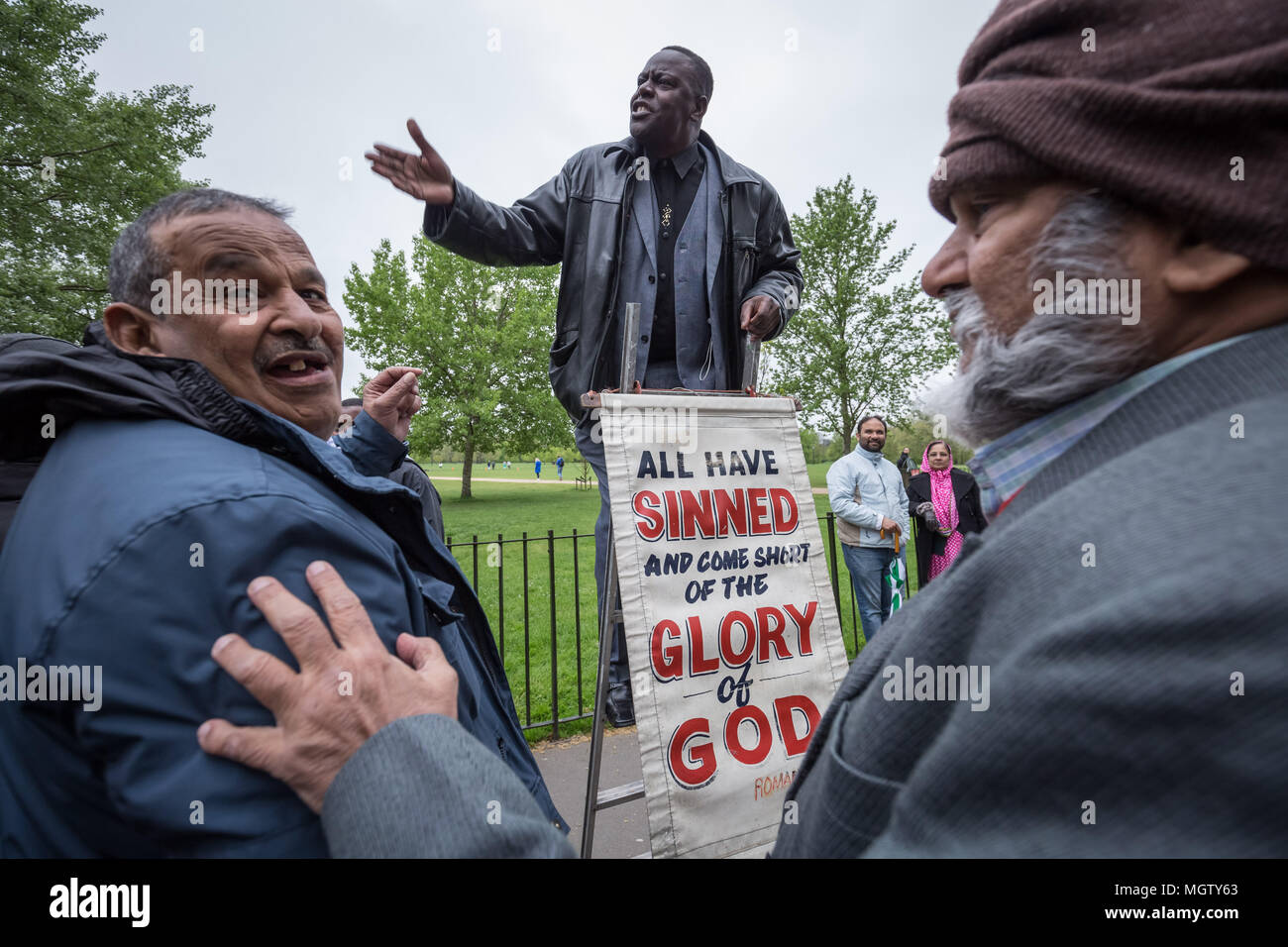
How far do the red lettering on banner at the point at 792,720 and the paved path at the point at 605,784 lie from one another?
2.54 feet

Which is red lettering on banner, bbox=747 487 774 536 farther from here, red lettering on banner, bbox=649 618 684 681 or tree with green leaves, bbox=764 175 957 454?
tree with green leaves, bbox=764 175 957 454

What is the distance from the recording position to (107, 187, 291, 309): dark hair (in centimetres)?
157

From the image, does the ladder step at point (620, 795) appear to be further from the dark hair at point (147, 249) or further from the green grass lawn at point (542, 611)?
the dark hair at point (147, 249)

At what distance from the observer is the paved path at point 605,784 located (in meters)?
3.18

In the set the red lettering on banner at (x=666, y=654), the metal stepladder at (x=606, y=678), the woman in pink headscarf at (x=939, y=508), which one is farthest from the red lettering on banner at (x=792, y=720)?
the woman in pink headscarf at (x=939, y=508)

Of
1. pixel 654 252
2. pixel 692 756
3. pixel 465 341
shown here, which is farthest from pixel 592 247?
pixel 465 341

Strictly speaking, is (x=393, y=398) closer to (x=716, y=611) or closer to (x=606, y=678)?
(x=606, y=678)

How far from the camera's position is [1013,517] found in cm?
94

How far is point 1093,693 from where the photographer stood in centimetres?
66

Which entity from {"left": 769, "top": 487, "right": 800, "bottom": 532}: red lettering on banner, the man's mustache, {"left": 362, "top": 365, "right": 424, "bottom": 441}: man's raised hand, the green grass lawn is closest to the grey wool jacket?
the man's mustache

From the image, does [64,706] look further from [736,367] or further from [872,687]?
[736,367]
